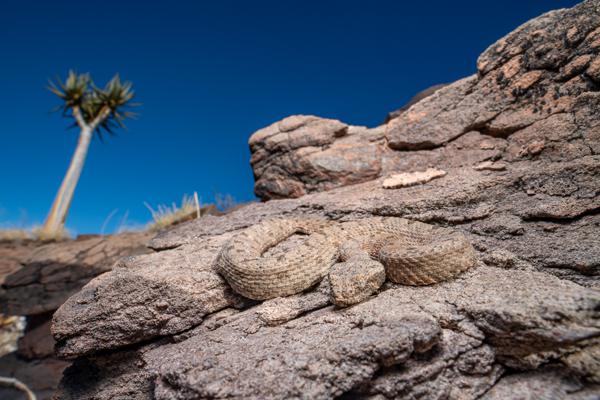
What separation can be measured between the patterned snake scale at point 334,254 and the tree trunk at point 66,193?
49.4 feet

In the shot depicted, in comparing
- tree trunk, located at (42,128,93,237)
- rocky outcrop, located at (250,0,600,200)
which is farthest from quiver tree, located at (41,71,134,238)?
rocky outcrop, located at (250,0,600,200)

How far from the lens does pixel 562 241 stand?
367 cm

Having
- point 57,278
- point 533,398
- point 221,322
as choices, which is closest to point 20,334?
point 57,278

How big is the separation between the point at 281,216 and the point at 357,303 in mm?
2587

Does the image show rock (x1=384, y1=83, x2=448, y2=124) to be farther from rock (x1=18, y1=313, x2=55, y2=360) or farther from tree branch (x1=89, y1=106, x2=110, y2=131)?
tree branch (x1=89, y1=106, x2=110, y2=131)

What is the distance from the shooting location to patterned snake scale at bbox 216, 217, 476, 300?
3.47 m

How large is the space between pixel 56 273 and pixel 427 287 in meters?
12.0

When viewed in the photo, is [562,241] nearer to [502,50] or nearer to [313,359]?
[313,359]

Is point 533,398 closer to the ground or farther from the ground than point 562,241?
closer to the ground

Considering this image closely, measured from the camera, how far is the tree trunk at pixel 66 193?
15.6 metres

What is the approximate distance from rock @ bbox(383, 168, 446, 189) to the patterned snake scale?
2.93 ft

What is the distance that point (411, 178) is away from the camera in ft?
18.0

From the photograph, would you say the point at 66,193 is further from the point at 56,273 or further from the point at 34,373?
the point at 34,373

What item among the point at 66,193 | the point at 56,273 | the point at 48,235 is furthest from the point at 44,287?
the point at 66,193
